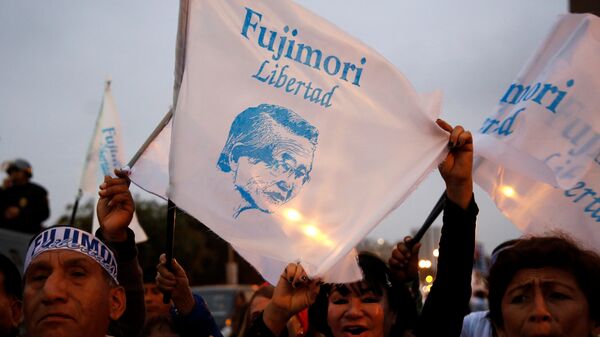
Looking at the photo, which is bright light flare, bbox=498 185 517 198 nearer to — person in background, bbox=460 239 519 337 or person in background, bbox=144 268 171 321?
person in background, bbox=460 239 519 337

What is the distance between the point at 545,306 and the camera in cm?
292

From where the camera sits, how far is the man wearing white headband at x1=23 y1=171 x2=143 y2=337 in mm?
2748

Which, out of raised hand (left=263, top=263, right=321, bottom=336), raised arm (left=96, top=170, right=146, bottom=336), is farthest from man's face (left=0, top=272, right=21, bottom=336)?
raised hand (left=263, top=263, right=321, bottom=336)

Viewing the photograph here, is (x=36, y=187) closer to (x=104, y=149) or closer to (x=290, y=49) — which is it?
(x=104, y=149)

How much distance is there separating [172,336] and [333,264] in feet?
4.32

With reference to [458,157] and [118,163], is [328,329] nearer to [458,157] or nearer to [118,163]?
[458,157]

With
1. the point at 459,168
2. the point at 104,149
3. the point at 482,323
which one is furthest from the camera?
the point at 104,149

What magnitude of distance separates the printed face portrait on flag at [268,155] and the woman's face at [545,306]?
0.99 metres

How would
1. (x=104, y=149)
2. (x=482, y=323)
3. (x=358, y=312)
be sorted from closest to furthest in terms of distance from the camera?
(x=358, y=312)
(x=482, y=323)
(x=104, y=149)

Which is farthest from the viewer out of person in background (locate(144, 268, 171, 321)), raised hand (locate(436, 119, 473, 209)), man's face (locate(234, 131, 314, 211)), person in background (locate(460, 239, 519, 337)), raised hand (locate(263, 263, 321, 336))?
person in background (locate(144, 268, 171, 321))

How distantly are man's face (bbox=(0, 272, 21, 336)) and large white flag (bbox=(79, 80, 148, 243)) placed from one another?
3320 millimetres

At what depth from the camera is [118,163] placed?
6730mm

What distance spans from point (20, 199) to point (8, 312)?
4.28 m

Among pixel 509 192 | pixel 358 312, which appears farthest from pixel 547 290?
pixel 358 312
